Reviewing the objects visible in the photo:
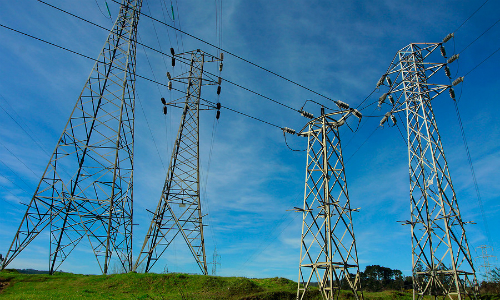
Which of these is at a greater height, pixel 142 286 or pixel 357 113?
pixel 357 113

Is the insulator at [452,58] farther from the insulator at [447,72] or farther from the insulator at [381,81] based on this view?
the insulator at [381,81]

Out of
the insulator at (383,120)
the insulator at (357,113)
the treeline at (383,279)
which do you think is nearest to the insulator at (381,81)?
the insulator at (383,120)

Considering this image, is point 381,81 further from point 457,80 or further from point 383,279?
point 383,279

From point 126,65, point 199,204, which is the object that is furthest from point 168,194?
point 126,65

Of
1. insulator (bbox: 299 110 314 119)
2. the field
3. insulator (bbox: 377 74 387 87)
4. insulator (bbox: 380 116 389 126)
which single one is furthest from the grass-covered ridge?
insulator (bbox: 377 74 387 87)

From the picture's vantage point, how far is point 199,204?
26234 millimetres

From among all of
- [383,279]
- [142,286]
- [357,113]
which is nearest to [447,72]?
[357,113]

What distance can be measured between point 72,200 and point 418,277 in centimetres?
2676

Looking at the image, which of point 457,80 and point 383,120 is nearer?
point 457,80

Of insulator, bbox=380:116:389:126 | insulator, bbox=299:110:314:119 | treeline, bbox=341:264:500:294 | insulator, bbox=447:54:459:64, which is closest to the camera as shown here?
insulator, bbox=299:110:314:119

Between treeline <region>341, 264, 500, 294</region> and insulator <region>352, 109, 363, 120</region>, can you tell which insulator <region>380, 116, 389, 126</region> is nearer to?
insulator <region>352, 109, 363, 120</region>

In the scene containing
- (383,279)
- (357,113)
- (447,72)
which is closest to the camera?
(357,113)

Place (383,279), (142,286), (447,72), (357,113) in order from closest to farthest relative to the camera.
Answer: (357,113) → (142,286) → (447,72) → (383,279)

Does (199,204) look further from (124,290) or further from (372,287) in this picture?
(372,287)
